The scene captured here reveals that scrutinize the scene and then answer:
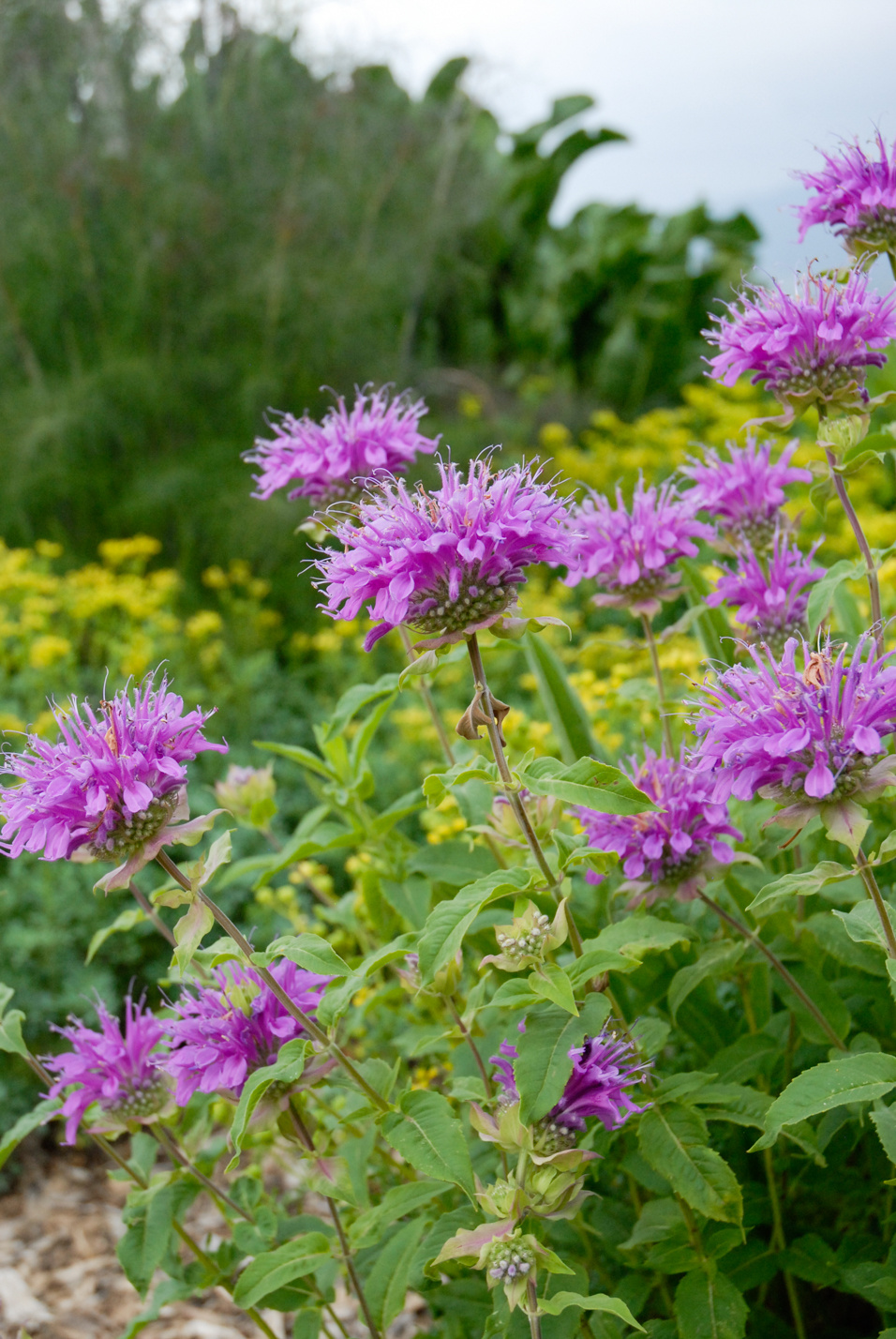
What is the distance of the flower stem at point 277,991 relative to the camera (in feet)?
3.89

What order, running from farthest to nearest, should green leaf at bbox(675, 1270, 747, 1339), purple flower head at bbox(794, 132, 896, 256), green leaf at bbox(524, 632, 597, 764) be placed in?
green leaf at bbox(524, 632, 597, 764)
purple flower head at bbox(794, 132, 896, 256)
green leaf at bbox(675, 1270, 747, 1339)

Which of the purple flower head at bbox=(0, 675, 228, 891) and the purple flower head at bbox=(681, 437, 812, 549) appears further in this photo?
the purple flower head at bbox=(681, 437, 812, 549)

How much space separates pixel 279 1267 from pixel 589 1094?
1.56 feet

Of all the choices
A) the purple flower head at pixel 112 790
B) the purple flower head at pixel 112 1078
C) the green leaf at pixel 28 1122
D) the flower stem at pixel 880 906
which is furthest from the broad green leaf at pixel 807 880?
the green leaf at pixel 28 1122

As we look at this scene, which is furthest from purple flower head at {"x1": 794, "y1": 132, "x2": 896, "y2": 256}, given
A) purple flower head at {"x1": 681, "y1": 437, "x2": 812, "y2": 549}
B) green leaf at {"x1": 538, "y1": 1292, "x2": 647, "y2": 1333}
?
green leaf at {"x1": 538, "y1": 1292, "x2": 647, "y2": 1333}

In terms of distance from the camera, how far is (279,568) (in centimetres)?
472

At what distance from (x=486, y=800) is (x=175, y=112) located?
498 cm

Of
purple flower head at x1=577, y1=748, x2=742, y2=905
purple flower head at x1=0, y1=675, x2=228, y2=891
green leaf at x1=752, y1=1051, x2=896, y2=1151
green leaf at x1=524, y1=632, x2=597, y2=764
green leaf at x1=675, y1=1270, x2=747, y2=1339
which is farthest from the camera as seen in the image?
green leaf at x1=524, y1=632, x2=597, y2=764

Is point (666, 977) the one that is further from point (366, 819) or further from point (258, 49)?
point (258, 49)

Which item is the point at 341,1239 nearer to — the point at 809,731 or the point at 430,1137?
the point at 430,1137

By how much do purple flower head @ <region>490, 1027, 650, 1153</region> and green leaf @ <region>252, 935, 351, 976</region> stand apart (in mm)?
221

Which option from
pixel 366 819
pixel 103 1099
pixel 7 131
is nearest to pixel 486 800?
pixel 366 819

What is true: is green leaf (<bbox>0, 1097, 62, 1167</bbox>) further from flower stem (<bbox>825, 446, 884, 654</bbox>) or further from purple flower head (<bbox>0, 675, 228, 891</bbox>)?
flower stem (<bbox>825, 446, 884, 654</bbox>)

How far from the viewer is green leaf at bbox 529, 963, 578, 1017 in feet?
3.68
